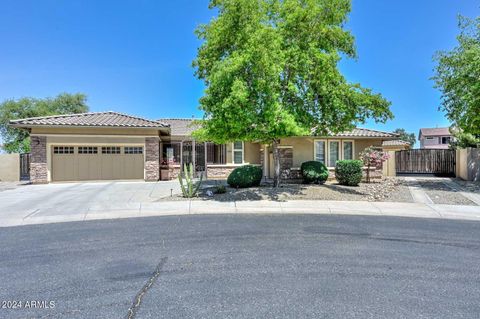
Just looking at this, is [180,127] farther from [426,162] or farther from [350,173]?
[426,162]

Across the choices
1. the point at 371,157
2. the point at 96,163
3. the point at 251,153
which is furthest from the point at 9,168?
A: the point at 371,157

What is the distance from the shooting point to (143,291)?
13.1 ft

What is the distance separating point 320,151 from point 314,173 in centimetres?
364

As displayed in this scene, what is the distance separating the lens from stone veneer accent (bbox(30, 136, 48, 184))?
1658 centimetres

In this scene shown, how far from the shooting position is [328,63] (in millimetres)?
11430

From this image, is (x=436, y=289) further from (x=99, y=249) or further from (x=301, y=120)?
(x=301, y=120)

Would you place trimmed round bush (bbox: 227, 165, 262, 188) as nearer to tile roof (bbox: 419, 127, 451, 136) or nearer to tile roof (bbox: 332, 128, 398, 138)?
tile roof (bbox: 332, 128, 398, 138)

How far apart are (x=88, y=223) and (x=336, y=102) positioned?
388 inches

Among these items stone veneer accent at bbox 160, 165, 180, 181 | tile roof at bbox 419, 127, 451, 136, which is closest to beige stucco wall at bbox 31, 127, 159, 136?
stone veneer accent at bbox 160, 165, 180, 181

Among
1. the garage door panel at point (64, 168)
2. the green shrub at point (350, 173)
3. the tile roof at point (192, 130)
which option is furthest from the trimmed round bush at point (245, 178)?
the garage door panel at point (64, 168)

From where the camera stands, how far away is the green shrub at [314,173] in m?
15.3

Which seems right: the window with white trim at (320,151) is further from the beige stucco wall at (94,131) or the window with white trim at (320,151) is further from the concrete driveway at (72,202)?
the beige stucco wall at (94,131)

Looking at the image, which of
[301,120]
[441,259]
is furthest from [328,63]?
[441,259]

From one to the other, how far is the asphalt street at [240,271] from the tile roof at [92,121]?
10.6 m
